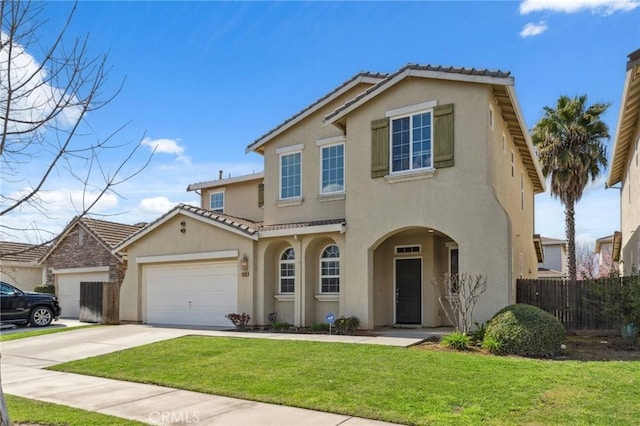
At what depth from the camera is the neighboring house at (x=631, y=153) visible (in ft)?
48.0

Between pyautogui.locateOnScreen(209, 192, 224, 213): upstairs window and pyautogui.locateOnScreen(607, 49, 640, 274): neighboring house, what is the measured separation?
16.5m

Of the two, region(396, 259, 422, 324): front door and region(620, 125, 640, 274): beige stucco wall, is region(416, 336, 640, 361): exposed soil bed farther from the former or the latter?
region(396, 259, 422, 324): front door

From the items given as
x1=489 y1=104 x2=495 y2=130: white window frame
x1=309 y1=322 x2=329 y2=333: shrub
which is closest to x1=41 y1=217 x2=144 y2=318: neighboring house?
x1=309 y1=322 x2=329 y2=333: shrub

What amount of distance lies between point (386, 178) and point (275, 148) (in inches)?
221

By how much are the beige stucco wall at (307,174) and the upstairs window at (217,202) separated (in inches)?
227

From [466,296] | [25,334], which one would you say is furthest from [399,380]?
[25,334]

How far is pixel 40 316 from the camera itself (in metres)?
20.7

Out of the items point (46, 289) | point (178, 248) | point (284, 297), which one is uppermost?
point (178, 248)

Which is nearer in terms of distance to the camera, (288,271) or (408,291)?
(408,291)

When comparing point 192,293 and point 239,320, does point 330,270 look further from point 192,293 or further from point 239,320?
point 192,293

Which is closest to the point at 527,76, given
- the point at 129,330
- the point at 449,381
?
the point at 449,381

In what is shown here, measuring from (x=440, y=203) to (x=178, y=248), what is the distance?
10.2 metres

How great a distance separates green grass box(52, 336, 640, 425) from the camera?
7.19 m

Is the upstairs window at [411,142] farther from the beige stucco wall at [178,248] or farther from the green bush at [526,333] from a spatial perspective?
the beige stucco wall at [178,248]
